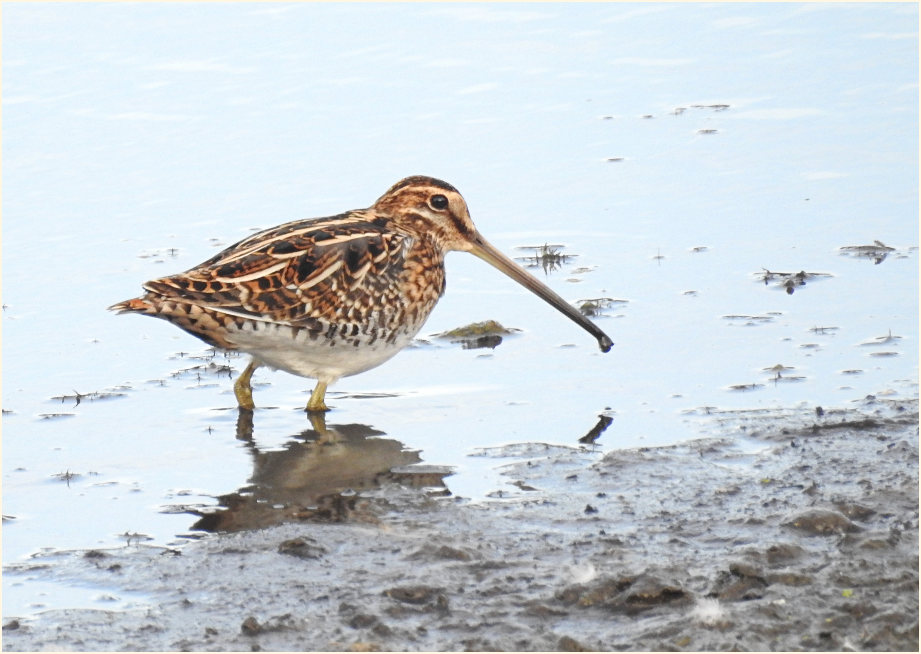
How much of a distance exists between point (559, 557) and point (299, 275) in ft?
8.07

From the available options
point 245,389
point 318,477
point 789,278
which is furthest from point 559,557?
point 789,278

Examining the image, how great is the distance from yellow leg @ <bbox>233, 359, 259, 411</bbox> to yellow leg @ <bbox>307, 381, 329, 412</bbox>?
32 centimetres

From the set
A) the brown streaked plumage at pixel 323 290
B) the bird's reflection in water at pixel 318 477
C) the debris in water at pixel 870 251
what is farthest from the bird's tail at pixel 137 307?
the debris in water at pixel 870 251

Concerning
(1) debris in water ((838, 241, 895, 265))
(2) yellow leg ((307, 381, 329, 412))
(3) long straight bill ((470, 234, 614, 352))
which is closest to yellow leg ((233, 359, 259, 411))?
(2) yellow leg ((307, 381, 329, 412))

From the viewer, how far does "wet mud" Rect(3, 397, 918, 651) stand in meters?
4.96

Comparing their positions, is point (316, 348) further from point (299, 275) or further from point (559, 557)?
point (559, 557)

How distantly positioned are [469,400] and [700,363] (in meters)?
1.29

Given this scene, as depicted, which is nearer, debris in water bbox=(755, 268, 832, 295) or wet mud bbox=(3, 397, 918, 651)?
wet mud bbox=(3, 397, 918, 651)

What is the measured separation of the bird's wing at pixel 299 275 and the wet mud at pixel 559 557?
754 mm

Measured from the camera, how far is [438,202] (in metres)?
8.19

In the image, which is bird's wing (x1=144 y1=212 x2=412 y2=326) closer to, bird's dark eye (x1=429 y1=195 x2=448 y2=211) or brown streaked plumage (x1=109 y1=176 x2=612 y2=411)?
brown streaked plumage (x1=109 y1=176 x2=612 y2=411)

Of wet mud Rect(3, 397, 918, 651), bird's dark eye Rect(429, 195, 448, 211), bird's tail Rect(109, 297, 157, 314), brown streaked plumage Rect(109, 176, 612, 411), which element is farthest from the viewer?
bird's dark eye Rect(429, 195, 448, 211)

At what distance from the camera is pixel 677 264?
9609mm

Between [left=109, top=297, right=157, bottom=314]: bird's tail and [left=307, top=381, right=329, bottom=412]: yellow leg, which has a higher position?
[left=109, top=297, right=157, bottom=314]: bird's tail
